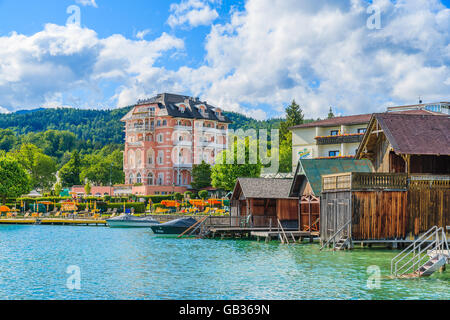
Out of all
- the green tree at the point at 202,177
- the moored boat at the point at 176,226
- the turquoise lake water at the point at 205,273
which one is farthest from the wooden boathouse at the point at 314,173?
the green tree at the point at 202,177

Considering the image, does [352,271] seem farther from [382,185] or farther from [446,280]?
[382,185]

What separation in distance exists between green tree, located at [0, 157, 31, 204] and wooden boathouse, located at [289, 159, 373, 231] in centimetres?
6598

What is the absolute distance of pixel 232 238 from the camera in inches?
1998

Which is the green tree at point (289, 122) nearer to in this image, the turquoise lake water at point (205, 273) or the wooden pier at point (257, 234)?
the wooden pier at point (257, 234)

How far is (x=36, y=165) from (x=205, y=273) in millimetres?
122091

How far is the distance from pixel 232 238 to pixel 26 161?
326 ft

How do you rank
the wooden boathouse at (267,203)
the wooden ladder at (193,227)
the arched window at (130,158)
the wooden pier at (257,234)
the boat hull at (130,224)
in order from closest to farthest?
the wooden pier at (257,234)
the wooden boathouse at (267,203)
the wooden ladder at (193,227)
the boat hull at (130,224)
the arched window at (130,158)

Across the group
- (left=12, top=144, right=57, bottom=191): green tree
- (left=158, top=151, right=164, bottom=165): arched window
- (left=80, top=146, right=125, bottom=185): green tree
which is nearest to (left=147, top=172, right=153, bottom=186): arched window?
(left=158, top=151, right=164, bottom=165): arched window

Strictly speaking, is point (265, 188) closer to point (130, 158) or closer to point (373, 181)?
point (373, 181)

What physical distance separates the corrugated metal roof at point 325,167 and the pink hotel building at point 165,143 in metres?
74.5

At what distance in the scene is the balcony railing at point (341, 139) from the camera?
7062cm
